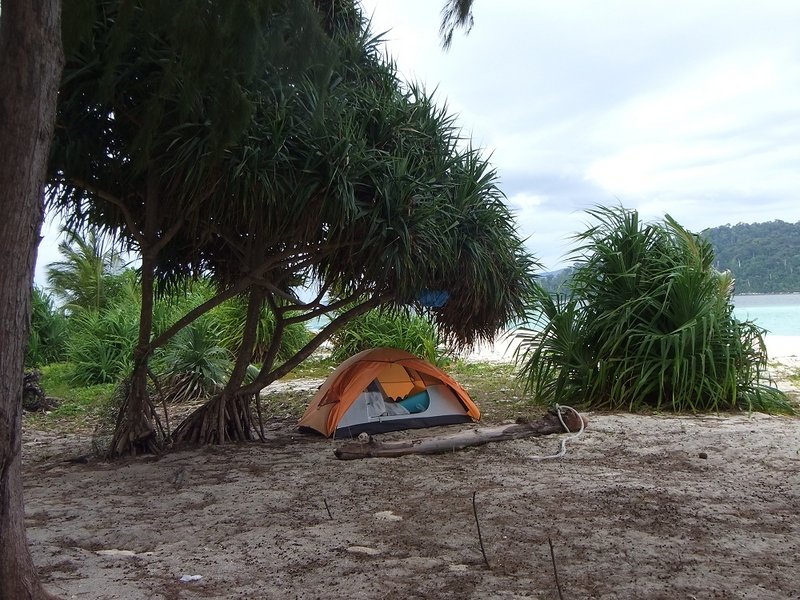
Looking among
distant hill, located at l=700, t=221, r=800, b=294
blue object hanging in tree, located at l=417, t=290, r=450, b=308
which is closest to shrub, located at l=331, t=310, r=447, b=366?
blue object hanging in tree, located at l=417, t=290, r=450, b=308

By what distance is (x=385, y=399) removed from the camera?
26.0ft

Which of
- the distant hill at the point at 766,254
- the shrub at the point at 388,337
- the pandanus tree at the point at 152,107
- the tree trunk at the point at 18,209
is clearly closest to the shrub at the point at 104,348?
the shrub at the point at 388,337

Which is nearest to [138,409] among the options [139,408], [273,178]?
[139,408]

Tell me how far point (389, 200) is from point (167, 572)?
3.49m

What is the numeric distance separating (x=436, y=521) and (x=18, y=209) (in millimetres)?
2788

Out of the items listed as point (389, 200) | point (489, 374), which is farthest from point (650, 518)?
point (489, 374)

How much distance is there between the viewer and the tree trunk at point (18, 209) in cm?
271

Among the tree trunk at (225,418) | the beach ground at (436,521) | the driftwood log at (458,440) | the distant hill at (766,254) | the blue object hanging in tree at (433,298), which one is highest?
the distant hill at (766,254)

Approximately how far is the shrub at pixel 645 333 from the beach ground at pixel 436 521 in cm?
161

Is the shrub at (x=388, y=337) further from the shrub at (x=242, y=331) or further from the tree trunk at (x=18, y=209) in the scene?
the tree trunk at (x=18, y=209)

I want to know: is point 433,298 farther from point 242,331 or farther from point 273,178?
point 242,331

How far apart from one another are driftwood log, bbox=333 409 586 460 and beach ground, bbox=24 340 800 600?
0.35ft

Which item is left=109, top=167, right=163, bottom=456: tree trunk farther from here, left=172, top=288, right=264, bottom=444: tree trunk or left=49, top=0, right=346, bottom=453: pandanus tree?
left=172, top=288, right=264, bottom=444: tree trunk

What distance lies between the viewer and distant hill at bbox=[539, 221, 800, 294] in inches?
1402
